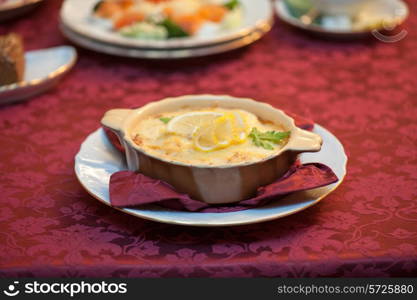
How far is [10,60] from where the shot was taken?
1546mm

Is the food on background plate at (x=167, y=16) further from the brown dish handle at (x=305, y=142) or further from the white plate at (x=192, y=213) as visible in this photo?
the brown dish handle at (x=305, y=142)

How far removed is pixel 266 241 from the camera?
1.06 m

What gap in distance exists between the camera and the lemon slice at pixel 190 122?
3.82 ft

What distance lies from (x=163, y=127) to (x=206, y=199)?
0.19 meters

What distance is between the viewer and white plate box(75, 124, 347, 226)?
1024 mm

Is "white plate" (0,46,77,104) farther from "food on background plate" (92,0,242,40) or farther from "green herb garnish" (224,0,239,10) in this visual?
"green herb garnish" (224,0,239,10)

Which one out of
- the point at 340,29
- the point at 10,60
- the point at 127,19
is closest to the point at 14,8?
the point at 127,19

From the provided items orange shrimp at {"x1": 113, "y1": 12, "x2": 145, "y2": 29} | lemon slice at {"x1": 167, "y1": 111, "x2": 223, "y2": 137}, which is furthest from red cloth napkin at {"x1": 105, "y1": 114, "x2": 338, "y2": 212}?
orange shrimp at {"x1": 113, "y1": 12, "x2": 145, "y2": 29}

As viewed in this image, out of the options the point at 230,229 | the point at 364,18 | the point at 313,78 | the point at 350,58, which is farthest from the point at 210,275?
the point at 364,18

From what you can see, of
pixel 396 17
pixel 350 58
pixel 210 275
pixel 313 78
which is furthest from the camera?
pixel 396 17

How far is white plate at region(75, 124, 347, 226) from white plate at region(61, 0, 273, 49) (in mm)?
502

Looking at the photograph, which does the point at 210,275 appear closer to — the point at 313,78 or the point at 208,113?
the point at 208,113

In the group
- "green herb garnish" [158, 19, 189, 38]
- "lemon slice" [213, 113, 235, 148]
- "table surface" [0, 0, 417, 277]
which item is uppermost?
"lemon slice" [213, 113, 235, 148]

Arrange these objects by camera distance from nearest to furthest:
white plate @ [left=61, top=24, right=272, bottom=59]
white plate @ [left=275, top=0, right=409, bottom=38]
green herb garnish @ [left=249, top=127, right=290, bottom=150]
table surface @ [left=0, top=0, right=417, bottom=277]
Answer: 1. table surface @ [left=0, top=0, right=417, bottom=277]
2. green herb garnish @ [left=249, top=127, right=290, bottom=150]
3. white plate @ [left=61, top=24, right=272, bottom=59]
4. white plate @ [left=275, top=0, right=409, bottom=38]
